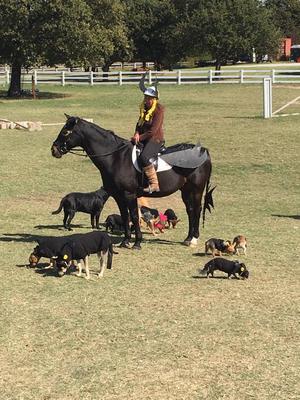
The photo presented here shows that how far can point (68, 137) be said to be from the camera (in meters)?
10.5

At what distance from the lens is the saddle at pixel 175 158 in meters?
10.6

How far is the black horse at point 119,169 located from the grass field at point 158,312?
0.64 meters

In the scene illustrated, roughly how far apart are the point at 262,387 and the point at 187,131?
2017cm

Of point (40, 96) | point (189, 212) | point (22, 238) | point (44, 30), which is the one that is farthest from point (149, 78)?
point (22, 238)

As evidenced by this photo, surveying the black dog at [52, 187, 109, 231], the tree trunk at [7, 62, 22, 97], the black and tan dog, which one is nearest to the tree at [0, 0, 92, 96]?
the tree trunk at [7, 62, 22, 97]

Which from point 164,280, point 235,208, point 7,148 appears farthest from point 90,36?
point 164,280

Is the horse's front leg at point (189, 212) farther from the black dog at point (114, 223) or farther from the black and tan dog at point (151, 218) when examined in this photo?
the black dog at point (114, 223)

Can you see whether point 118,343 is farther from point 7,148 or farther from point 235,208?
point 7,148

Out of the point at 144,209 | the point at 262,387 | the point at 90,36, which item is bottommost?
the point at 262,387

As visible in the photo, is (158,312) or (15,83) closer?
(158,312)

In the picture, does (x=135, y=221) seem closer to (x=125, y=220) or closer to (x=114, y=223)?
(x=125, y=220)

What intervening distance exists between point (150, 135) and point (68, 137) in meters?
1.32

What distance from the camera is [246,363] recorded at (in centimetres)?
626

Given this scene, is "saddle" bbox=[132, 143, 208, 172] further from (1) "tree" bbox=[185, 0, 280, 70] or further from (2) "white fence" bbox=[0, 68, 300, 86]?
(1) "tree" bbox=[185, 0, 280, 70]
